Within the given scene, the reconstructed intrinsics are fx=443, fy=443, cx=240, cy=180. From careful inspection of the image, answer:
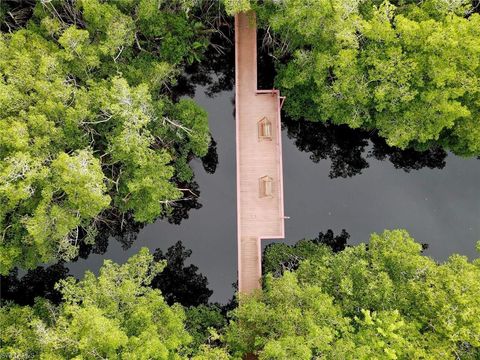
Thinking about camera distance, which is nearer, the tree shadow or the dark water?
the dark water

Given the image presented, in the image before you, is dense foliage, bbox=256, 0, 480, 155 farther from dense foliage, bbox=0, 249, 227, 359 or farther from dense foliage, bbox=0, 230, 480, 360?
dense foliage, bbox=0, 249, 227, 359

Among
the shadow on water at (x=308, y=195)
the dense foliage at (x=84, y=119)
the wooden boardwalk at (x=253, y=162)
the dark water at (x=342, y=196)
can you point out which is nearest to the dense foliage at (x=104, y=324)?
the dense foliage at (x=84, y=119)

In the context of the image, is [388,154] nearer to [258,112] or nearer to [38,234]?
[258,112]

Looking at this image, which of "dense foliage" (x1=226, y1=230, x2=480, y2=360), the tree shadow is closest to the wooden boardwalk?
the tree shadow

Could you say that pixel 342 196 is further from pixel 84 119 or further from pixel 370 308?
pixel 84 119

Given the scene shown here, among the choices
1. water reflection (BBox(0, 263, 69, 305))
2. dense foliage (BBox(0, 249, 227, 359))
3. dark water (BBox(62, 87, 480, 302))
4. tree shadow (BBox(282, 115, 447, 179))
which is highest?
tree shadow (BBox(282, 115, 447, 179))

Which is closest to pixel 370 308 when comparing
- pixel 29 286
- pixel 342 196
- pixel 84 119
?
pixel 342 196

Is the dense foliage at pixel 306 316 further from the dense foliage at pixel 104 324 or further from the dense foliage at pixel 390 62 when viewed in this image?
the dense foliage at pixel 390 62
